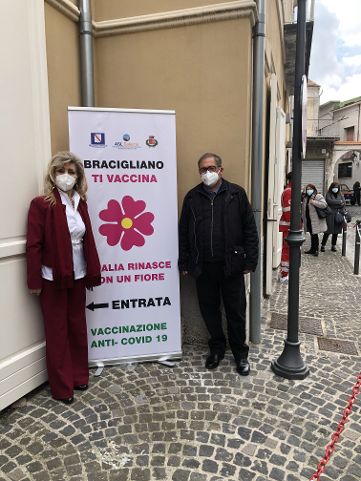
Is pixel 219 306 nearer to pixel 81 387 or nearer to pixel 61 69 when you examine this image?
pixel 81 387

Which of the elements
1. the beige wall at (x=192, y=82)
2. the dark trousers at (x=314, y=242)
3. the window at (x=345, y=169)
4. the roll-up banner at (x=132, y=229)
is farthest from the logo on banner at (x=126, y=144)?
the window at (x=345, y=169)

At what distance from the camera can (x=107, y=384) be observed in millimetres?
3334

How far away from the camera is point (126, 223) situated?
11.7 ft

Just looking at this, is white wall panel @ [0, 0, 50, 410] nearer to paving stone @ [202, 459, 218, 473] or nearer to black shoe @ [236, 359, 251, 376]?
paving stone @ [202, 459, 218, 473]

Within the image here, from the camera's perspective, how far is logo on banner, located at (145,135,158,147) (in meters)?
3.50

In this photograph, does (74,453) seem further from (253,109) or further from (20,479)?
(253,109)

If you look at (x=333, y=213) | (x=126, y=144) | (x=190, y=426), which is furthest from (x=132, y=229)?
(x=333, y=213)

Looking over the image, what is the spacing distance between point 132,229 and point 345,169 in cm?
3511

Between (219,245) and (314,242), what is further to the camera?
(314,242)

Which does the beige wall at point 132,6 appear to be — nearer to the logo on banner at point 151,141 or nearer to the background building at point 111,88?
the background building at point 111,88

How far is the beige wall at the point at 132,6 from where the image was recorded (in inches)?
144

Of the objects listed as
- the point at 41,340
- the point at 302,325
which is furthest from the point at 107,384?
the point at 302,325

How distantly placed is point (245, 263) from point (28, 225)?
1.79 metres

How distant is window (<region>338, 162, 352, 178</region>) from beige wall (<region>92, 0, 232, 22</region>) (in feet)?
111
